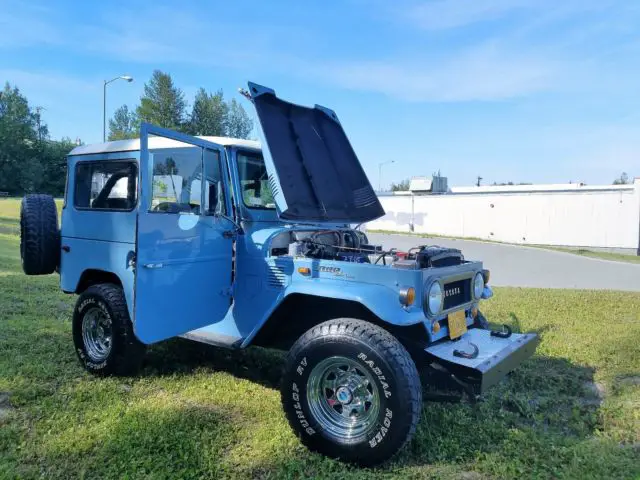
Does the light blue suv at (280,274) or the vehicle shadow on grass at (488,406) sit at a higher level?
the light blue suv at (280,274)

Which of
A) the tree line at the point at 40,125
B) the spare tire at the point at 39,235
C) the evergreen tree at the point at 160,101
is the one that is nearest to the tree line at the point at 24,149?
the tree line at the point at 40,125

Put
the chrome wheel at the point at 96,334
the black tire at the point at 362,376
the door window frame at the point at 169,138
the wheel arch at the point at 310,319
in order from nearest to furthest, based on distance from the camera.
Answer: the black tire at the point at 362,376
the door window frame at the point at 169,138
the wheel arch at the point at 310,319
the chrome wheel at the point at 96,334

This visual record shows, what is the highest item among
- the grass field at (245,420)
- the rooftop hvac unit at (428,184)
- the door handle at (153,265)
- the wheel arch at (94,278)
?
the rooftop hvac unit at (428,184)

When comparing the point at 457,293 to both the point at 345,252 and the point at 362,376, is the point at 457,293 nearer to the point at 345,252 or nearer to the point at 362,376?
the point at 345,252

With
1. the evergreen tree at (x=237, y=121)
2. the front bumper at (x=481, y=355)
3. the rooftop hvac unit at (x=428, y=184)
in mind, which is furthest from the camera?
the evergreen tree at (x=237, y=121)

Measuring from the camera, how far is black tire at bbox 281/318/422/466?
322cm

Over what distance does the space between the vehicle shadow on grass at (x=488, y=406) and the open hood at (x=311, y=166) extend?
1.78 m

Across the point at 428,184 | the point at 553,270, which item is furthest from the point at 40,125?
the point at 553,270

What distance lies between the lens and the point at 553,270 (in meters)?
15.4

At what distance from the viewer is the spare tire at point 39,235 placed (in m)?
5.07

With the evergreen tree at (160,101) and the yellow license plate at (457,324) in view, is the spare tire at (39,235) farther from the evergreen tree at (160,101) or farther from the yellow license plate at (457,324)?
the evergreen tree at (160,101)

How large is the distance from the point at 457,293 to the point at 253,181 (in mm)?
2216

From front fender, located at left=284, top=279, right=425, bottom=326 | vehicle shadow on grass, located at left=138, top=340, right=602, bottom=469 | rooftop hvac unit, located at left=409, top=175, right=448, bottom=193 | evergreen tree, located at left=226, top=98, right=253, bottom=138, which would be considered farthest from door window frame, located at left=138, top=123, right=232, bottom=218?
evergreen tree, located at left=226, top=98, right=253, bottom=138

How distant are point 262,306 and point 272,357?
145cm
